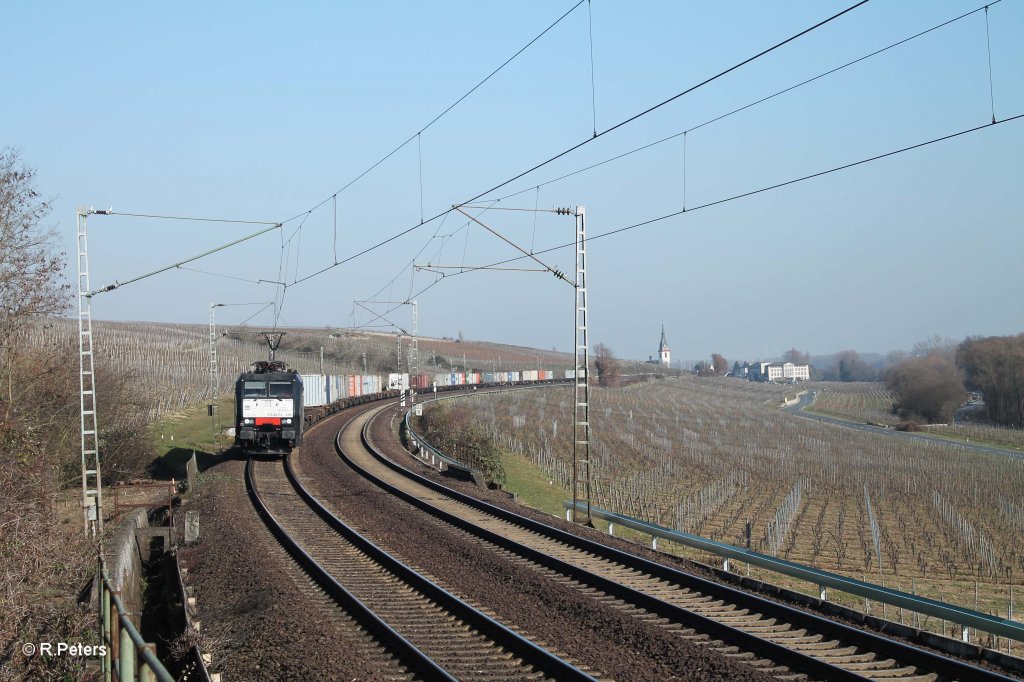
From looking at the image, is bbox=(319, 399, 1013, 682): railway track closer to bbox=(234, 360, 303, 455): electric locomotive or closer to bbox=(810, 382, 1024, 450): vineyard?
bbox=(234, 360, 303, 455): electric locomotive

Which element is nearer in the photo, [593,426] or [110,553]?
[110,553]

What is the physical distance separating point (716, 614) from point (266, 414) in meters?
23.7

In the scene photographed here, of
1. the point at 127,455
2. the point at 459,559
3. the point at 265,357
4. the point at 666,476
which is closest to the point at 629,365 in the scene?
the point at 265,357

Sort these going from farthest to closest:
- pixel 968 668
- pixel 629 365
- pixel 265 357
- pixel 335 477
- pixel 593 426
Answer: pixel 629 365 < pixel 265 357 < pixel 593 426 < pixel 335 477 < pixel 968 668

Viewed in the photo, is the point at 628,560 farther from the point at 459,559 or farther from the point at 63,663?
the point at 63,663

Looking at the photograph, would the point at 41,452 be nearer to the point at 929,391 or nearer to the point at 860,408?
the point at 929,391

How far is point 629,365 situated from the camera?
571 feet

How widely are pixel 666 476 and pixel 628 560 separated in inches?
965

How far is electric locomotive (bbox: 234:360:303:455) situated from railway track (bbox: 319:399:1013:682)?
45.1 feet

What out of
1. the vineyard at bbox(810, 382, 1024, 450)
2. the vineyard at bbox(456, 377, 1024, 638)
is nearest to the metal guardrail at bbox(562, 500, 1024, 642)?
the vineyard at bbox(456, 377, 1024, 638)

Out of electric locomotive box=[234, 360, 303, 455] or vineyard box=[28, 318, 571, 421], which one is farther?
vineyard box=[28, 318, 571, 421]

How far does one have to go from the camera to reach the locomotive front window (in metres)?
32.4

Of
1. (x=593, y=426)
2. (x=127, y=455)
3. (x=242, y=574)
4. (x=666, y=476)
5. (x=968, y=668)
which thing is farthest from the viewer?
(x=593, y=426)

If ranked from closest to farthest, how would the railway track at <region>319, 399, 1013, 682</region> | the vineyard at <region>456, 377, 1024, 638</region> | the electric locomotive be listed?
1. the railway track at <region>319, 399, 1013, 682</region>
2. the vineyard at <region>456, 377, 1024, 638</region>
3. the electric locomotive
